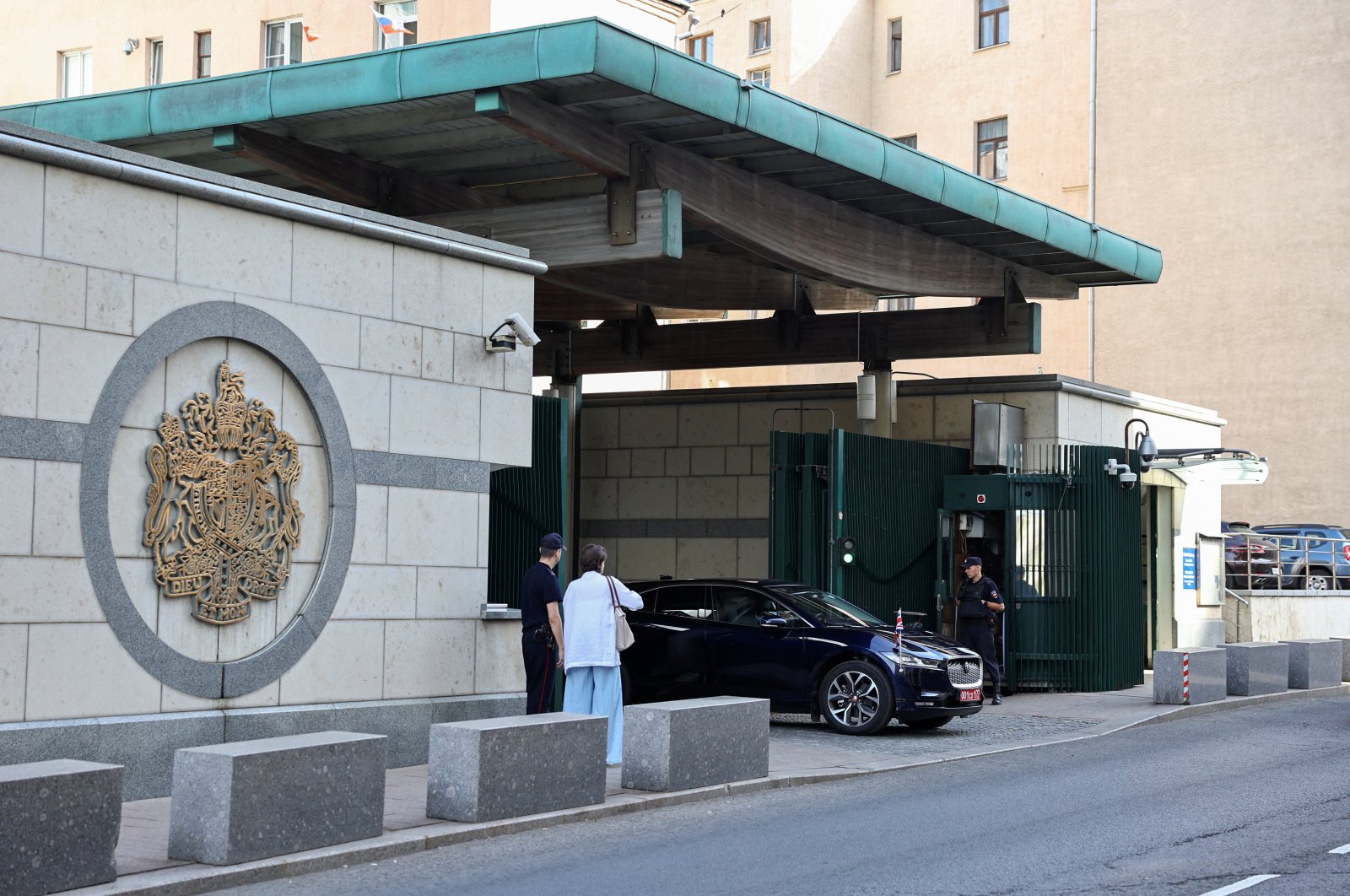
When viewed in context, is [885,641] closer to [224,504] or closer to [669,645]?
[669,645]

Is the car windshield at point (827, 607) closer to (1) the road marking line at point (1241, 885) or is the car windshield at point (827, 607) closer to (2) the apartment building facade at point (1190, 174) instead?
(1) the road marking line at point (1241, 885)

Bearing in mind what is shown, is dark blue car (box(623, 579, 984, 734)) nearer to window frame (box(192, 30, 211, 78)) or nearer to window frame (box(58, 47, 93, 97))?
window frame (box(192, 30, 211, 78))

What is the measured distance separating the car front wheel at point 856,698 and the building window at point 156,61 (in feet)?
86.1

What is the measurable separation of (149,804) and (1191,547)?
1969 cm

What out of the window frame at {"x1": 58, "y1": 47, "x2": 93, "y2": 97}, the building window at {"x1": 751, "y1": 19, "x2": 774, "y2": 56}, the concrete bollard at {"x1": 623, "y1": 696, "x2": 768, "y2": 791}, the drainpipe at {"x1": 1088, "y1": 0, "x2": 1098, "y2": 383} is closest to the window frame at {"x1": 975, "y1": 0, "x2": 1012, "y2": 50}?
the drainpipe at {"x1": 1088, "y1": 0, "x2": 1098, "y2": 383}

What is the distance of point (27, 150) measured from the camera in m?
10.4

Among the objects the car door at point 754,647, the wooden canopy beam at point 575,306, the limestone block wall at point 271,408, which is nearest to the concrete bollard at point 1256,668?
the car door at point 754,647

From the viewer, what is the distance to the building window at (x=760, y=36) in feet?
169

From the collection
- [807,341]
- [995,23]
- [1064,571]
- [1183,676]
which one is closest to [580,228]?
[807,341]

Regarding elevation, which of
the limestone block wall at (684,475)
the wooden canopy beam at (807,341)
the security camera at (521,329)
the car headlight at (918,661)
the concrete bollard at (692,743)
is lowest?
the concrete bollard at (692,743)

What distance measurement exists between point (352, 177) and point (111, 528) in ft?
25.0

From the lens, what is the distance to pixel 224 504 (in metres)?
11.8

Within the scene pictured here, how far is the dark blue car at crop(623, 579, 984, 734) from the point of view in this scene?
52.9 ft

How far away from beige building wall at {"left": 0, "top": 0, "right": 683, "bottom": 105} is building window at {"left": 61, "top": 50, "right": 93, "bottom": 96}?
0.42 ft
